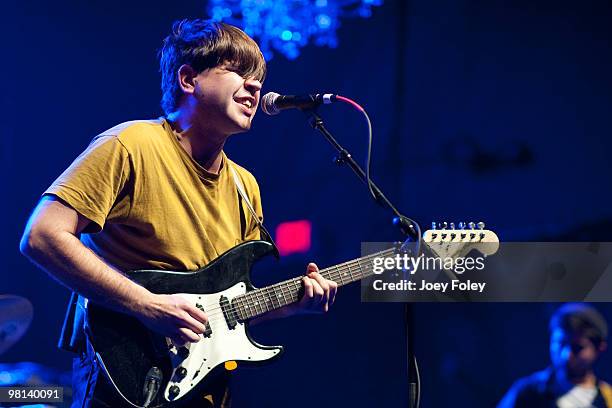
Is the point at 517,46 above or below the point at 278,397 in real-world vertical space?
above

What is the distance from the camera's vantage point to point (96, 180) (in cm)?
207

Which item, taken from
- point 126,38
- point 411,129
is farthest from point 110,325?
point 411,129

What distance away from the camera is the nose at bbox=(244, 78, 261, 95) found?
8.15 feet

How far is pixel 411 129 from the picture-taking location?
4195 mm

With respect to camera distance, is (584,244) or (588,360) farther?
(584,244)

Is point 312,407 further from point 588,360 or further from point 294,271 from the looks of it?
Result: point 588,360

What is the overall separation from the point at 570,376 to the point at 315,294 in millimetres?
1744

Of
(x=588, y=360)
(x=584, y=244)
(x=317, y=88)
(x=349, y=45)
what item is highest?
(x=349, y=45)

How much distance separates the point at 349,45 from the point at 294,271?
4.48 feet

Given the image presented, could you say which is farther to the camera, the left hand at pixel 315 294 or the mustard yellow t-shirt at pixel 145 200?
the left hand at pixel 315 294

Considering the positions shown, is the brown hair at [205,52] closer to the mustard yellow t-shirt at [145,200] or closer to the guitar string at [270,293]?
the mustard yellow t-shirt at [145,200]

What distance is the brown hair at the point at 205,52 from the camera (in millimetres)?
2477

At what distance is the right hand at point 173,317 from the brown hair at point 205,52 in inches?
30.6

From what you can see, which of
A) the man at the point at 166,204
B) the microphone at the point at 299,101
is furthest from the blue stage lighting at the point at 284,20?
the microphone at the point at 299,101
